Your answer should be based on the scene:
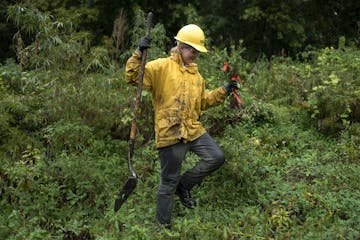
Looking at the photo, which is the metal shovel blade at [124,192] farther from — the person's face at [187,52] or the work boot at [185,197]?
the person's face at [187,52]

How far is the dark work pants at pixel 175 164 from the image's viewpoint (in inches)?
192

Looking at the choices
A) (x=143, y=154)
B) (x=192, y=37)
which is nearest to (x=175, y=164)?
(x=192, y=37)

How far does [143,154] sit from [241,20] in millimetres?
10486

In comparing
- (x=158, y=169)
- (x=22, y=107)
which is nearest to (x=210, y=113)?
(x=158, y=169)

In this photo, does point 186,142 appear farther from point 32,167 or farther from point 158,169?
point 32,167

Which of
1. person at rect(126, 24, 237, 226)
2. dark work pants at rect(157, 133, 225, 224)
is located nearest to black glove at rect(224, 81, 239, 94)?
person at rect(126, 24, 237, 226)

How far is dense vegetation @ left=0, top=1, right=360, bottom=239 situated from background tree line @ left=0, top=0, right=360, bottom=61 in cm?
390

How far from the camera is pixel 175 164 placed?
4895mm

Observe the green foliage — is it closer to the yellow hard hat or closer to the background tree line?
the background tree line

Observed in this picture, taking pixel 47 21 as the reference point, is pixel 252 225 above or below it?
below

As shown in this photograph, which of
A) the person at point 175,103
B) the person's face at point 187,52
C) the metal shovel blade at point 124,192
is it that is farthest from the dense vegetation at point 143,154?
the person's face at point 187,52

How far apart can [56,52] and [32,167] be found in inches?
75.6

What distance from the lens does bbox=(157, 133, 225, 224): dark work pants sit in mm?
4887

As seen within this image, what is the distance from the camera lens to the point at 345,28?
54.3 ft
